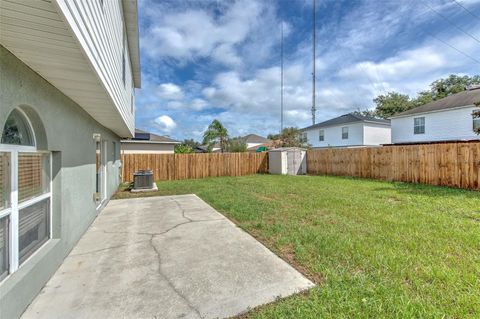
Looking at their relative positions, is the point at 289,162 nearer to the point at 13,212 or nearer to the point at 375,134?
the point at 375,134

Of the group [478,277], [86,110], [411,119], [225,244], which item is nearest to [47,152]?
[86,110]

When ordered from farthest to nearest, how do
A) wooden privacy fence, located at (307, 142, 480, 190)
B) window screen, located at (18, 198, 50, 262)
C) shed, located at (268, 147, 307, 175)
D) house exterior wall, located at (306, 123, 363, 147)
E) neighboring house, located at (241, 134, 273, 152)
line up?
neighboring house, located at (241, 134, 273, 152) → house exterior wall, located at (306, 123, 363, 147) → shed, located at (268, 147, 307, 175) → wooden privacy fence, located at (307, 142, 480, 190) → window screen, located at (18, 198, 50, 262)

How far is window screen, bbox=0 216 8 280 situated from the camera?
2.05m

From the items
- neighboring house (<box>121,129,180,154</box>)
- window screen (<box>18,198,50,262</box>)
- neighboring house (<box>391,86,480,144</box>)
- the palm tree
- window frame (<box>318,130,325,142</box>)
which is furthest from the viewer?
the palm tree

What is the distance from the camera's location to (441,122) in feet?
55.0

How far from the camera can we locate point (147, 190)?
31.8 feet

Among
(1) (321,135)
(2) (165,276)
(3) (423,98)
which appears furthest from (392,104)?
(2) (165,276)

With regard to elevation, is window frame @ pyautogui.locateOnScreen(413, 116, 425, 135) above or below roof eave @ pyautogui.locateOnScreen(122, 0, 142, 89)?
below

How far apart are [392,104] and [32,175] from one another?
127ft

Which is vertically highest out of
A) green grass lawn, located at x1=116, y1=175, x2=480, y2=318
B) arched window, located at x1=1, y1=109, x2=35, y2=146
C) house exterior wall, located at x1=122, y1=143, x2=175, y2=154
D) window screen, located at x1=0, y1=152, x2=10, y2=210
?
house exterior wall, located at x1=122, y1=143, x2=175, y2=154

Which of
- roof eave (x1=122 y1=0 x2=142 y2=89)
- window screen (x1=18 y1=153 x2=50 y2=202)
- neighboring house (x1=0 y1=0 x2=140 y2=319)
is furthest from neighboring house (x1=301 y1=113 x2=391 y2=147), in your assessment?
window screen (x1=18 y1=153 x2=50 y2=202)

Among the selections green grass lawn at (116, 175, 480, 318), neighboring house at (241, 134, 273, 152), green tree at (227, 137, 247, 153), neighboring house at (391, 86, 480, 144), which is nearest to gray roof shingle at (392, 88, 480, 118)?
neighboring house at (391, 86, 480, 144)

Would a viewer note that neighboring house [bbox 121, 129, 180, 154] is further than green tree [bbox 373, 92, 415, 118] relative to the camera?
No

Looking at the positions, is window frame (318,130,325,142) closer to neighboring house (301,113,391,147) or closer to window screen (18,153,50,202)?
neighboring house (301,113,391,147)
